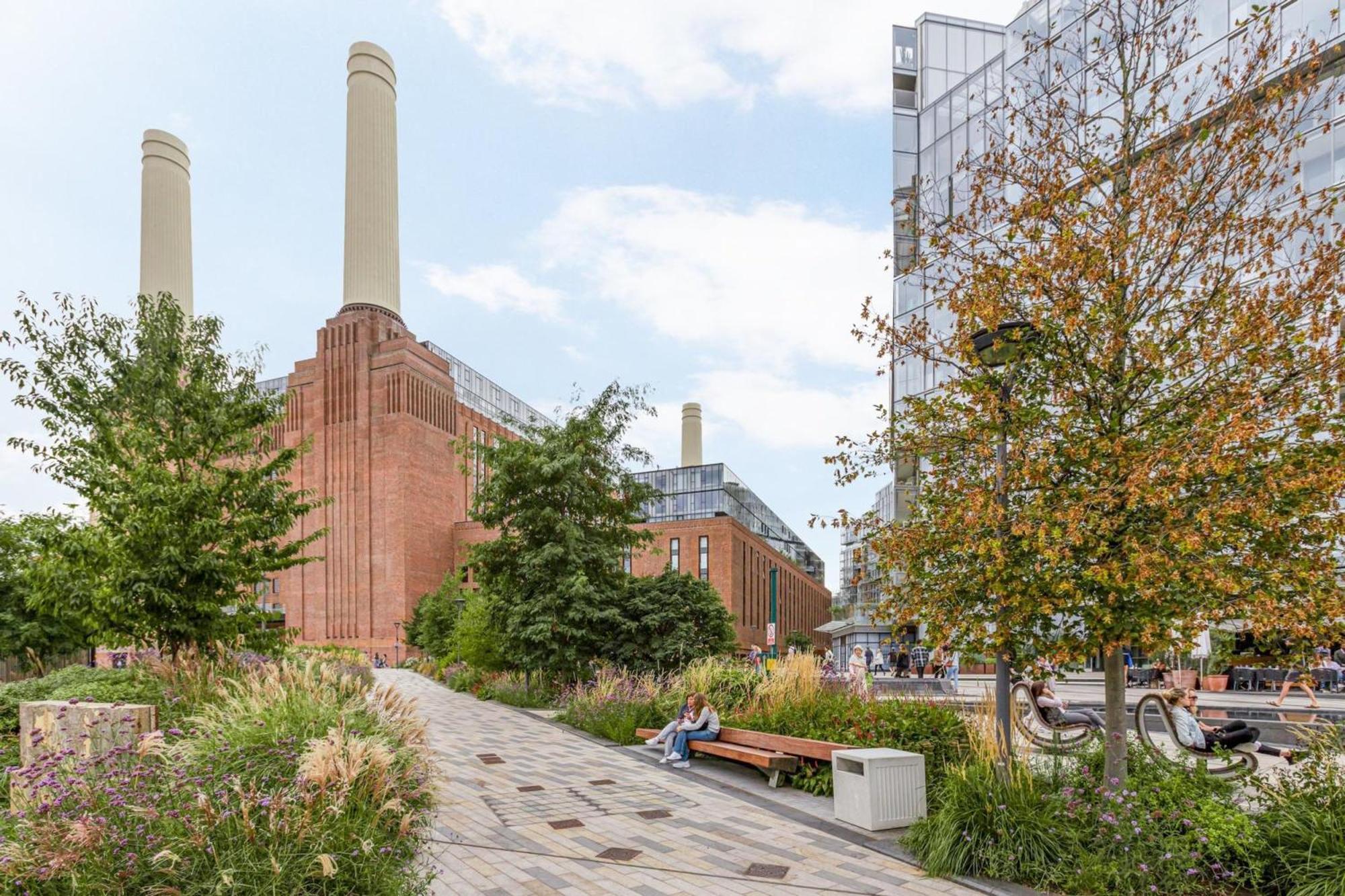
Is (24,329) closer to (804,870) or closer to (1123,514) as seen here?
(804,870)

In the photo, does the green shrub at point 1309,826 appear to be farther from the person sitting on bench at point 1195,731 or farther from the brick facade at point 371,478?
the brick facade at point 371,478

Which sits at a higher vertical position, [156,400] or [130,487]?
[156,400]

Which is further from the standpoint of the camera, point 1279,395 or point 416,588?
point 416,588

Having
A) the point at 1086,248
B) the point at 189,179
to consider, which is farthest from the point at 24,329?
the point at 189,179

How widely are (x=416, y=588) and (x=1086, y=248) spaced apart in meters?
62.4

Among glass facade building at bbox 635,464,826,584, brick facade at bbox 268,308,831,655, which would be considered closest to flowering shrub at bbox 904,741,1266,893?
brick facade at bbox 268,308,831,655

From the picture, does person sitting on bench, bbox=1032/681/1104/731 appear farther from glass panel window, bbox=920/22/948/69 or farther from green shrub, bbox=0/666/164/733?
glass panel window, bbox=920/22/948/69

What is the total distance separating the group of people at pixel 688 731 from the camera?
33.6 ft

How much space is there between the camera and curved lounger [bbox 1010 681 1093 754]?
7643mm

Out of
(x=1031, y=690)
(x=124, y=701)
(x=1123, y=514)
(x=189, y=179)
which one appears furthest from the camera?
(x=189, y=179)

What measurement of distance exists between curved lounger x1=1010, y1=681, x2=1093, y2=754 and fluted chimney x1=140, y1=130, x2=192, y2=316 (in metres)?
102

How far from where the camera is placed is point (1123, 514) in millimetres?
5277

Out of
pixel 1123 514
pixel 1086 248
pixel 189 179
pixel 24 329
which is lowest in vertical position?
pixel 1123 514

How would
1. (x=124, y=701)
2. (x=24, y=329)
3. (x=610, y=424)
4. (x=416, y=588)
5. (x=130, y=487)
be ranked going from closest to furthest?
(x=124, y=701)
(x=130, y=487)
(x=24, y=329)
(x=610, y=424)
(x=416, y=588)
